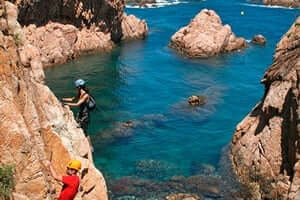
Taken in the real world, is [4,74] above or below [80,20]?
above

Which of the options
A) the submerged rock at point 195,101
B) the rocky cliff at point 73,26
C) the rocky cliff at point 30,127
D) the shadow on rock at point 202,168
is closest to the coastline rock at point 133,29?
the rocky cliff at point 73,26

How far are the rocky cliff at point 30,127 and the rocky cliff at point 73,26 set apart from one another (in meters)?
34.4

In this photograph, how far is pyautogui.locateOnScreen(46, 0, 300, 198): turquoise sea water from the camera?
34000mm

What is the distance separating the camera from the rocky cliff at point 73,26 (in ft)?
183

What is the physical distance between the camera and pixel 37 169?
15305 millimetres

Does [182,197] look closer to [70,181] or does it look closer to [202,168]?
[202,168]

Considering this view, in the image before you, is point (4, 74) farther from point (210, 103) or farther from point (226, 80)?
point (226, 80)

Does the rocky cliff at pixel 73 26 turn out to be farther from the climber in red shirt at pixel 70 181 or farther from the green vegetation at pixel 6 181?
the climber in red shirt at pixel 70 181

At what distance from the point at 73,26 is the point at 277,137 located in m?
41.3

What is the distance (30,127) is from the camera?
51.8 ft

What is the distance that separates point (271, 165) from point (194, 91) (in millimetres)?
23148

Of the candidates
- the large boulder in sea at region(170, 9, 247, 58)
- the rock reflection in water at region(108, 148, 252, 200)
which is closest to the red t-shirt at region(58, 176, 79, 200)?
the rock reflection in water at region(108, 148, 252, 200)

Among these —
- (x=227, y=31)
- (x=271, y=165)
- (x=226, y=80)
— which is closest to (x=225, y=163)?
(x=271, y=165)

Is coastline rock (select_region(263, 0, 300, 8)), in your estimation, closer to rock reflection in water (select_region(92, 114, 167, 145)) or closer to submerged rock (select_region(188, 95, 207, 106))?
submerged rock (select_region(188, 95, 207, 106))
